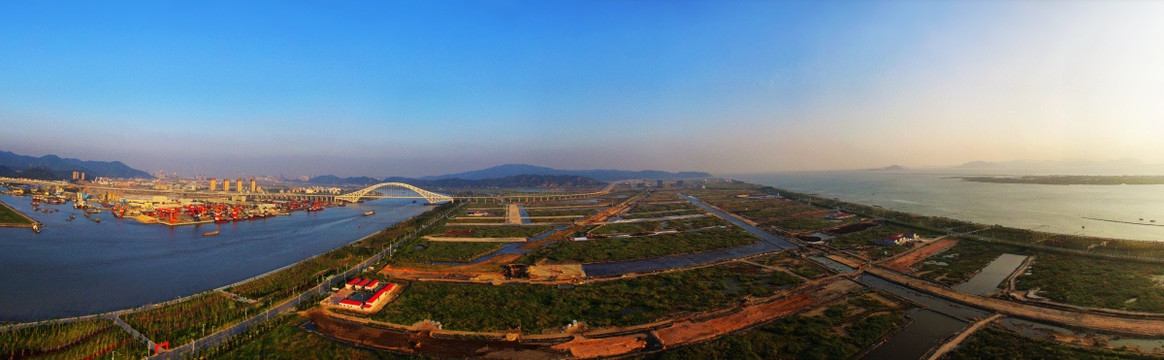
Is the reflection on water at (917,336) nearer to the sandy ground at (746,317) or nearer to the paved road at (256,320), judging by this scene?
the sandy ground at (746,317)

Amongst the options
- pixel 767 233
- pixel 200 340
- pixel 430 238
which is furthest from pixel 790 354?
pixel 430 238

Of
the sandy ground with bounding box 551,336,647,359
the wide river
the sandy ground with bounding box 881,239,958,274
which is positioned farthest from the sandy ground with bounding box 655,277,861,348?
the wide river

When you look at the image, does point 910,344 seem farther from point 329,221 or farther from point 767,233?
point 329,221

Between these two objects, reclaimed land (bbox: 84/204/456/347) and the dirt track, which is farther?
reclaimed land (bbox: 84/204/456/347)

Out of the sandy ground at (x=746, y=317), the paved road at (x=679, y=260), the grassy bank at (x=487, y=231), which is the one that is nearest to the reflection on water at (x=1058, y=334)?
the sandy ground at (x=746, y=317)

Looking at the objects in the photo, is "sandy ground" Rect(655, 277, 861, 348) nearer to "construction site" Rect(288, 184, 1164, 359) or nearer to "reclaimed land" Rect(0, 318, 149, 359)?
"construction site" Rect(288, 184, 1164, 359)

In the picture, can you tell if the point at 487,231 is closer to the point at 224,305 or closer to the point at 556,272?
the point at 556,272
